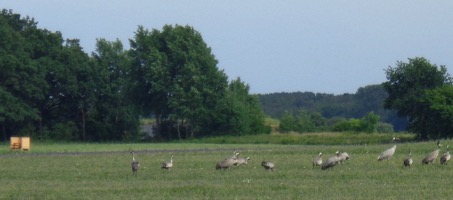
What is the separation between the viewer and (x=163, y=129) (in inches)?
3989

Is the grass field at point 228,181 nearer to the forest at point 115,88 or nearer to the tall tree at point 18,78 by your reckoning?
the tall tree at point 18,78

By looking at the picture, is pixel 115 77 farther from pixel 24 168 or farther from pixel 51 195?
pixel 51 195

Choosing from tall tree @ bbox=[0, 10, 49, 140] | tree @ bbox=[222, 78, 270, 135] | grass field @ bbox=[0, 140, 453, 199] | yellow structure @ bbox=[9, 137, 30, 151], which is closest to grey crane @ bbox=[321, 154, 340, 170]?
grass field @ bbox=[0, 140, 453, 199]

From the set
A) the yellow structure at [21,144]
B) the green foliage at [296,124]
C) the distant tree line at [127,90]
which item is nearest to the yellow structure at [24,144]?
the yellow structure at [21,144]

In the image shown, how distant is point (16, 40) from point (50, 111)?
410 inches

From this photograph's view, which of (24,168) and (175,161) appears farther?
(175,161)

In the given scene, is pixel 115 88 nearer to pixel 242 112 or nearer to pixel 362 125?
pixel 242 112

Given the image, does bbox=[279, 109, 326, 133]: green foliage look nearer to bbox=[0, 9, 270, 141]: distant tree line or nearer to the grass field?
bbox=[0, 9, 270, 141]: distant tree line

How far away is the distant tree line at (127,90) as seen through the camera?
92688 mm

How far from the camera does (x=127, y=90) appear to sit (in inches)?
3784

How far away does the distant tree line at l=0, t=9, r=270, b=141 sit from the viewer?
92688mm

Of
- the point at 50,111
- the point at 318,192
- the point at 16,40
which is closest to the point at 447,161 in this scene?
the point at 318,192

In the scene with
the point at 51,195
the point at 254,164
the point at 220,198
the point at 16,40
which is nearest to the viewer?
the point at 220,198

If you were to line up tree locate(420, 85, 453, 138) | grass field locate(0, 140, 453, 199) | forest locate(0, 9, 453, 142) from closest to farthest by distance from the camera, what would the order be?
grass field locate(0, 140, 453, 199) → tree locate(420, 85, 453, 138) → forest locate(0, 9, 453, 142)
